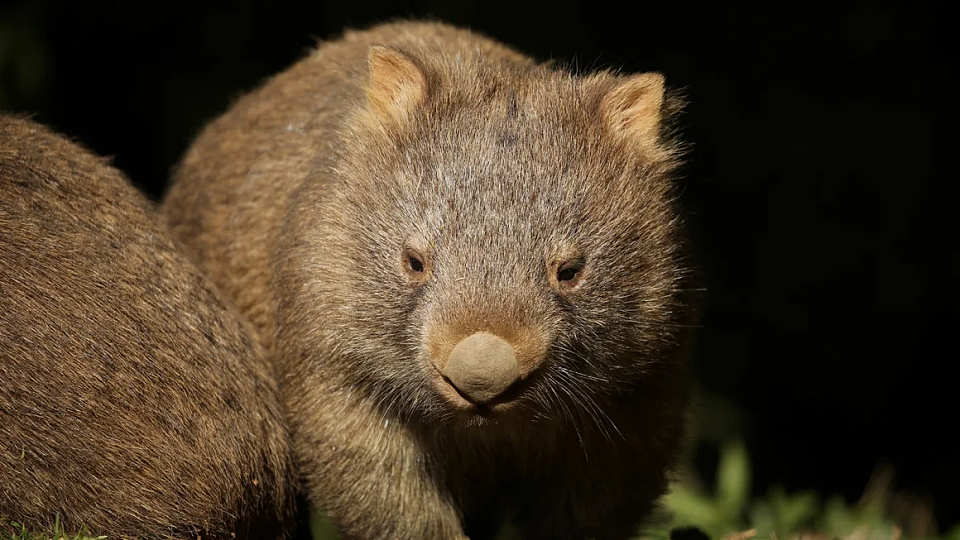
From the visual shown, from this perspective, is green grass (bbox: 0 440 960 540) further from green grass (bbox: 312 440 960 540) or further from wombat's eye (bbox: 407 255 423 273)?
wombat's eye (bbox: 407 255 423 273)

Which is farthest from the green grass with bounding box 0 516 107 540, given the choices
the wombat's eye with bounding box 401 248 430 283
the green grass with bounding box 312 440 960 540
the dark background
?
the dark background

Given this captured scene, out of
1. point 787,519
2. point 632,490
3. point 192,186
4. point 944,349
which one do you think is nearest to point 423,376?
point 632,490

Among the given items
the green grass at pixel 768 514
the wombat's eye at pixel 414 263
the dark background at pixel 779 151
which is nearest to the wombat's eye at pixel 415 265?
the wombat's eye at pixel 414 263

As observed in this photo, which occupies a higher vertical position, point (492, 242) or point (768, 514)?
point (492, 242)

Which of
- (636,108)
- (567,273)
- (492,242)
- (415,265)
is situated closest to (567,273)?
(567,273)

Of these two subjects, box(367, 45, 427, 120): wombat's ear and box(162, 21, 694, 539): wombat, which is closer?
box(162, 21, 694, 539): wombat

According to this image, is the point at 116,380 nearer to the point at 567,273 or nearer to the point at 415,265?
the point at 415,265
